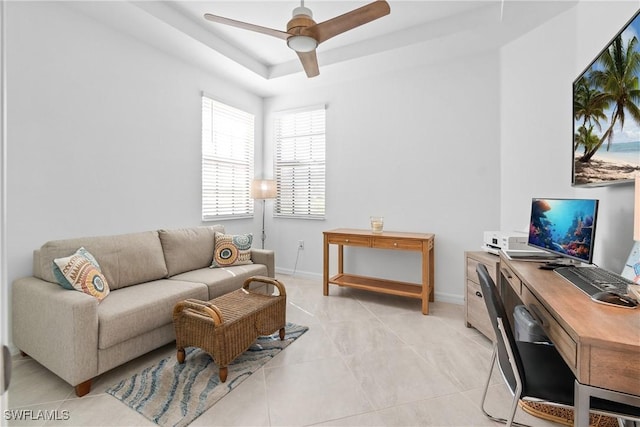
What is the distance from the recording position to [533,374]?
1.33 metres

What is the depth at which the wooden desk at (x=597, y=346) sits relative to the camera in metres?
0.91

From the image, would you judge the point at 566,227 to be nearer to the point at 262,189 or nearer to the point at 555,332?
the point at 555,332

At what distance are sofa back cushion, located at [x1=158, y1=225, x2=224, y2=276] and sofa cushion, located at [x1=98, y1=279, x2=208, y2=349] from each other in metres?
0.37

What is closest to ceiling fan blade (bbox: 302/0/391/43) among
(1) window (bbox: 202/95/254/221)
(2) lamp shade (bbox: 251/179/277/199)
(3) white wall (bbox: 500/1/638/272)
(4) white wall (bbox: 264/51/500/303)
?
(3) white wall (bbox: 500/1/638/272)

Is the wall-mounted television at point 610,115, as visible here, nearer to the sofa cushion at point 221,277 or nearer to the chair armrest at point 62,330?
the sofa cushion at point 221,277

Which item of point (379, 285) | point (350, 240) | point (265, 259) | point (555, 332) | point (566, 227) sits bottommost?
point (379, 285)

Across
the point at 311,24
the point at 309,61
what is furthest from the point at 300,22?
the point at 309,61

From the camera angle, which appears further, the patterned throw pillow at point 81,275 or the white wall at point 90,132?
the white wall at point 90,132

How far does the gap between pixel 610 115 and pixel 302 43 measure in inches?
77.5

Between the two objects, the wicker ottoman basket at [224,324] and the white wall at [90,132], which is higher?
the white wall at [90,132]

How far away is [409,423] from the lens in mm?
1590

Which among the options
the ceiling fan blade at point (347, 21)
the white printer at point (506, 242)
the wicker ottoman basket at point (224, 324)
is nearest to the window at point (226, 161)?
the wicker ottoman basket at point (224, 324)

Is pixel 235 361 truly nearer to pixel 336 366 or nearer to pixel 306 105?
pixel 336 366

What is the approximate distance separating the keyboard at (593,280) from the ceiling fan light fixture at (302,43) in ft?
7.07
